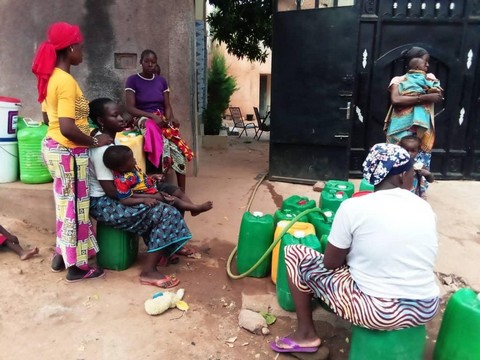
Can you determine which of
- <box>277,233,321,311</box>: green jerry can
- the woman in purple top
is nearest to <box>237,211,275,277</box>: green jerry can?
<box>277,233,321,311</box>: green jerry can

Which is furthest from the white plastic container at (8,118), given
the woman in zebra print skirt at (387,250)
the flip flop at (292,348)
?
the woman in zebra print skirt at (387,250)

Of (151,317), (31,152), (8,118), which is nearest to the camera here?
(151,317)

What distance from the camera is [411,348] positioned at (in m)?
2.06

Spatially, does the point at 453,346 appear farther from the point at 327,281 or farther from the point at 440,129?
the point at 440,129

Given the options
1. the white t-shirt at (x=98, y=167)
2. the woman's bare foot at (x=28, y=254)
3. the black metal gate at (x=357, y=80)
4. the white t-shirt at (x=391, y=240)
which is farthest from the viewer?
the black metal gate at (x=357, y=80)

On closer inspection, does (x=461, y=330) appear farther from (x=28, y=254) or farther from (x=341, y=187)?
(x=28, y=254)

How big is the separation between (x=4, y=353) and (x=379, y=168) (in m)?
2.27

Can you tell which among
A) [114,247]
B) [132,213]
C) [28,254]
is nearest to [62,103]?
[132,213]

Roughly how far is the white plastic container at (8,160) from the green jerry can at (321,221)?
9.46 ft

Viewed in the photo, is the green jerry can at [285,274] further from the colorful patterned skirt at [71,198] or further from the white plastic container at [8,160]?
the white plastic container at [8,160]

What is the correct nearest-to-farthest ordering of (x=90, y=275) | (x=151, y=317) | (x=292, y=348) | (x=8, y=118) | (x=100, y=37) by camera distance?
(x=292, y=348) < (x=151, y=317) < (x=90, y=275) < (x=8, y=118) < (x=100, y=37)

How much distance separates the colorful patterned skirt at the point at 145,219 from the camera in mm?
3117

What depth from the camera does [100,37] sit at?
5.08 m

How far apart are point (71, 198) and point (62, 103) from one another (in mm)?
675
